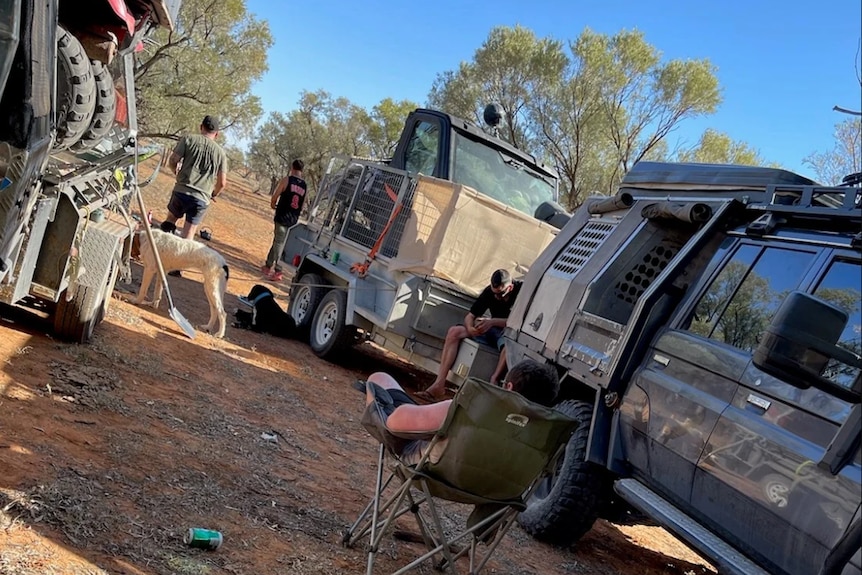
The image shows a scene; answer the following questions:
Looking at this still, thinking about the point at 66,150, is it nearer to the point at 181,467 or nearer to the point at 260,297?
the point at 181,467

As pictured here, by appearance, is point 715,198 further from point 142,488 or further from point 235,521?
point 142,488

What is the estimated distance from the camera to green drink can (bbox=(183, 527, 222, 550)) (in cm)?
306

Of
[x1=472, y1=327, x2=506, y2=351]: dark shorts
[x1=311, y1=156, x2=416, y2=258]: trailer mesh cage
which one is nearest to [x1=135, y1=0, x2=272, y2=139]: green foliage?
[x1=311, y1=156, x2=416, y2=258]: trailer mesh cage

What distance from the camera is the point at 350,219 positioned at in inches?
329

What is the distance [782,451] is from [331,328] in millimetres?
5748

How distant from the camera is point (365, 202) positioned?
8.22 metres

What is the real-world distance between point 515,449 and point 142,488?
1.68 m

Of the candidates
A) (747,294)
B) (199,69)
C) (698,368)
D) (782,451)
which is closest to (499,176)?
(747,294)

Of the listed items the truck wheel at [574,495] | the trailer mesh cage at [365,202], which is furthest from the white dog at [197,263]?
the truck wheel at [574,495]

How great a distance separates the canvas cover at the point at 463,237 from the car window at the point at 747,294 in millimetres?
3306

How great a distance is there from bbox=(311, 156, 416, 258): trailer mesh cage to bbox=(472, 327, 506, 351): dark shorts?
1288mm

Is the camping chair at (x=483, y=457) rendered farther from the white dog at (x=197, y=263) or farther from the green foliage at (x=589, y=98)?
the green foliage at (x=589, y=98)

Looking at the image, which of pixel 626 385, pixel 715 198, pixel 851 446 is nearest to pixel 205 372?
pixel 626 385

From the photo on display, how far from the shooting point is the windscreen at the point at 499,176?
7966 mm
